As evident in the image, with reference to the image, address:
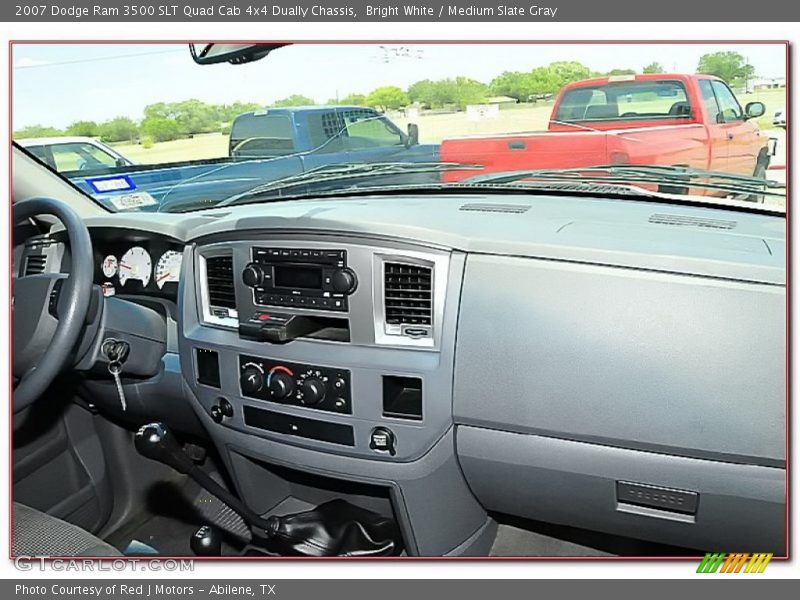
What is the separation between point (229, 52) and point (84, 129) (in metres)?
0.74

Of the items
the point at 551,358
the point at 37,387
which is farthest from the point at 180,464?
the point at 551,358

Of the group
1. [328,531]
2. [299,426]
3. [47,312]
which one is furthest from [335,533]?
[47,312]

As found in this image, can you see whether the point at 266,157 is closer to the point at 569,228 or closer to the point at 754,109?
the point at 569,228

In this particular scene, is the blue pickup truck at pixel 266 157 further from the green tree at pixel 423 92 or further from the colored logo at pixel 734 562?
the colored logo at pixel 734 562

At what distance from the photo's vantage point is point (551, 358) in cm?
190

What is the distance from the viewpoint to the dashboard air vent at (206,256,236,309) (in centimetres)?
232

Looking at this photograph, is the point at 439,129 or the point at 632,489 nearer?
the point at 632,489

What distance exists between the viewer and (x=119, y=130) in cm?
248

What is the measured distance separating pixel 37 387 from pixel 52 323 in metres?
0.21

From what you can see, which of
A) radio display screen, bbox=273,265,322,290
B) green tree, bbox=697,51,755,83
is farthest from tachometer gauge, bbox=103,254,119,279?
green tree, bbox=697,51,755,83

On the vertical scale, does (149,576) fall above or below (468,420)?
below

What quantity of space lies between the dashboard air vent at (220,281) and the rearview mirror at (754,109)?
1.47 meters

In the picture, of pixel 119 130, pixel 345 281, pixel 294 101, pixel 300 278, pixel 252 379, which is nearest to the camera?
pixel 345 281

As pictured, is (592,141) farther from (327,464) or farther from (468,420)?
(327,464)
